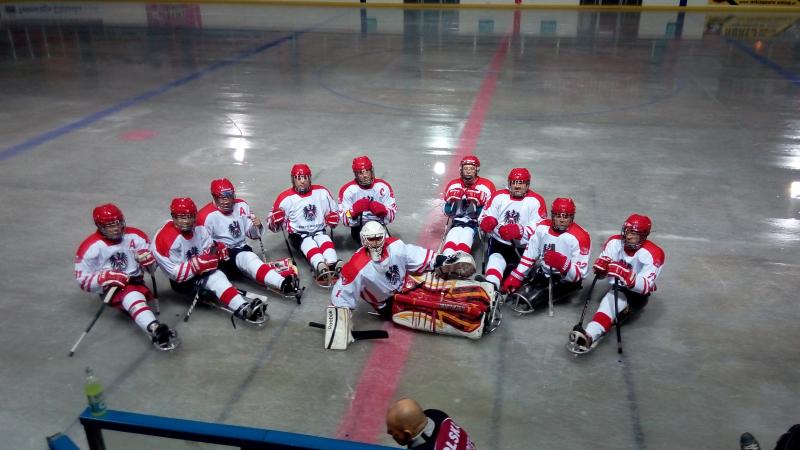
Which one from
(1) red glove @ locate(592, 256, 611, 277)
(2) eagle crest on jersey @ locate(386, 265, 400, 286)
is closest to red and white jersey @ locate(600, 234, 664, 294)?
(1) red glove @ locate(592, 256, 611, 277)

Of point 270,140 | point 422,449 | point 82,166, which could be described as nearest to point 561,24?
Answer: point 270,140

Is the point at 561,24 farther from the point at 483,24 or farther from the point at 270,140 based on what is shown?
the point at 270,140

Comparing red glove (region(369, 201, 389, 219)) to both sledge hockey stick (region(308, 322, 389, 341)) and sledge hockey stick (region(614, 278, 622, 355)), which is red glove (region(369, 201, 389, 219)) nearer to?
sledge hockey stick (region(308, 322, 389, 341))

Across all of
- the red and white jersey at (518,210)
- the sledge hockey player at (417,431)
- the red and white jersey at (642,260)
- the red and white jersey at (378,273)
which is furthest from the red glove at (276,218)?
the sledge hockey player at (417,431)

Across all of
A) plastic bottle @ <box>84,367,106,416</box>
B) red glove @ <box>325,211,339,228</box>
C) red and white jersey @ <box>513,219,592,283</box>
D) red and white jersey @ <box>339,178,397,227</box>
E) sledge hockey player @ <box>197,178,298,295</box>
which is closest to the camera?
plastic bottle @ <box>84,367,106,416</box>

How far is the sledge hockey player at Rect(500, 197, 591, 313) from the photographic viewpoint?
17.4 ft

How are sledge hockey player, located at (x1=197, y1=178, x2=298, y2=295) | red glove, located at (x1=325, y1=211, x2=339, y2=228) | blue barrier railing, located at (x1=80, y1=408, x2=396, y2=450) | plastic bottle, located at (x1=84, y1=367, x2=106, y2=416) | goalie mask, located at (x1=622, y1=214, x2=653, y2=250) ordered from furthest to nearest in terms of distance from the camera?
red glove, located at (x1=325, y1=211, x2=339, y2=228) → sledge hockey player, located at (x1=197, y1=178, x2=298, y2=295) → goalie mask, located at (x1=622, y1=214, x2=653, y2=250) → plastic bottle, located at (x1=84, y1=367, x2=106, y2=416) → blue barrier railing, located at (x1=80, y1=408, x2=396, y2=450)

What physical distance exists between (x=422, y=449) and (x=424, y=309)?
86.4 inches

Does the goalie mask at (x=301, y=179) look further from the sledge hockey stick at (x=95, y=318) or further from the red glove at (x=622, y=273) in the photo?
the red glove at (x=622, y=273)

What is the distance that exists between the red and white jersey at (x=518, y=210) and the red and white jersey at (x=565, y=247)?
1.36ft

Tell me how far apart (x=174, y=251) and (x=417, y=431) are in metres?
3.21

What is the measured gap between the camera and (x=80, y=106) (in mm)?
12477

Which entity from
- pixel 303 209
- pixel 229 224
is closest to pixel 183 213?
pixel 229 224

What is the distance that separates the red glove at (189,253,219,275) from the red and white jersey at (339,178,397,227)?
1.56 m
